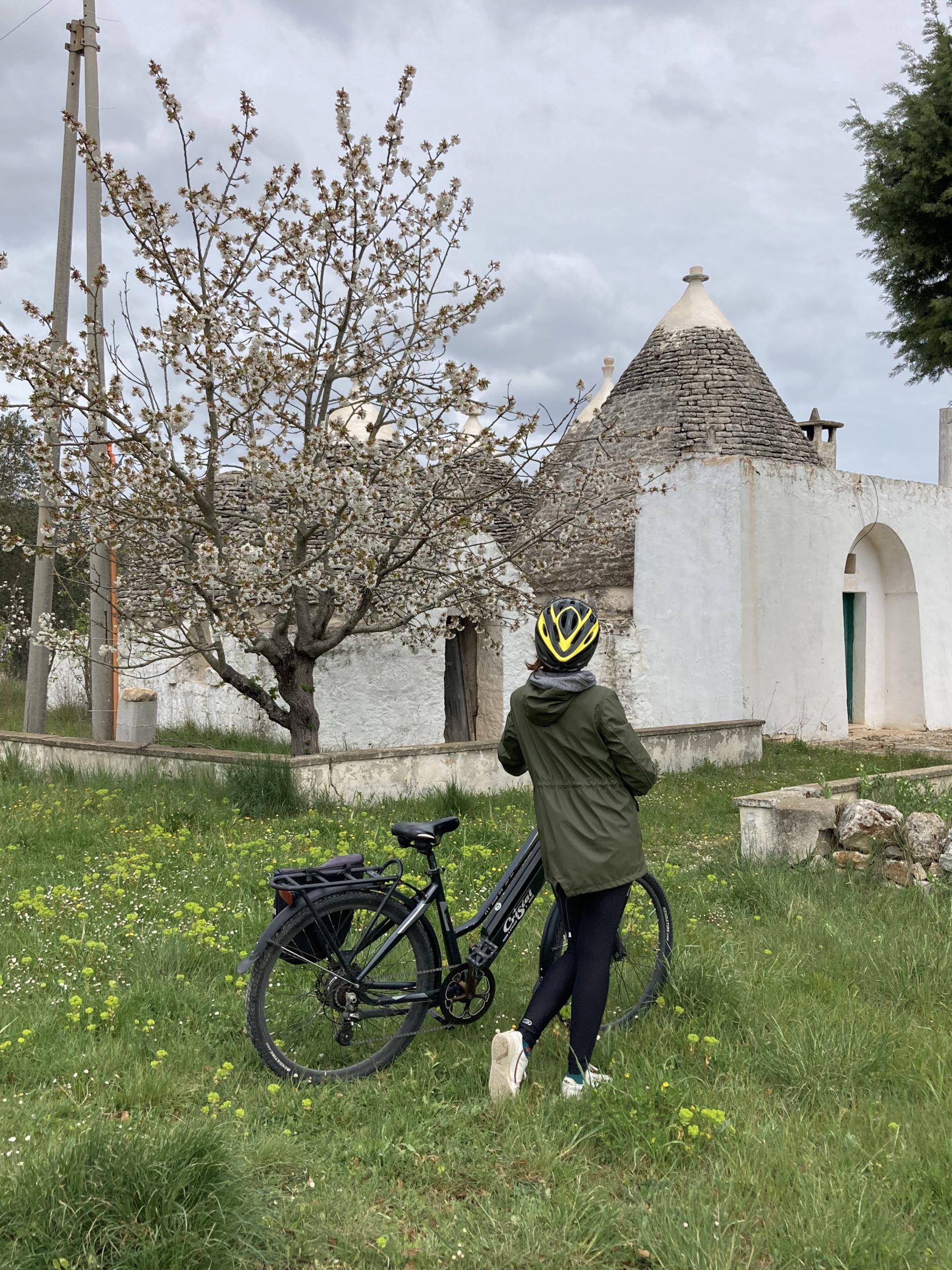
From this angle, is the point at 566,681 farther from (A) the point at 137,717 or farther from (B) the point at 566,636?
(A) the point at 137,717

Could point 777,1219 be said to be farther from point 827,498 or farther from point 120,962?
point 827,498

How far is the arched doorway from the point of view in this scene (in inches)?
712

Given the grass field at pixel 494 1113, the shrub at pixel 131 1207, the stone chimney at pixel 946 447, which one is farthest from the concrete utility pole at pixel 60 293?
the stone chimney at pixel 946 447

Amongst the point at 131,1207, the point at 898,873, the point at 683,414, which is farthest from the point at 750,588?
the point at 131,1207

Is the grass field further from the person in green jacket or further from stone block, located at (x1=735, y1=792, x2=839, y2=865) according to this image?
stone block, located at (x1=735, y1=792, x2=839, y2=865)

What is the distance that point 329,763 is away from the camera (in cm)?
893

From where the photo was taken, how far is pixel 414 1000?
12.7ft

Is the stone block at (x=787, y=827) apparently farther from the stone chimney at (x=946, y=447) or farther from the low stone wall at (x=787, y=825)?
the stone chimney at (x=946, y=447)

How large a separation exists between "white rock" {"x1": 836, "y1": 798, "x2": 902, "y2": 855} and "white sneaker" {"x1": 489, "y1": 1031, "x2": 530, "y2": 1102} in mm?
3513

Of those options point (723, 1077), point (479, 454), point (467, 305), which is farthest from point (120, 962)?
point (467, 305)

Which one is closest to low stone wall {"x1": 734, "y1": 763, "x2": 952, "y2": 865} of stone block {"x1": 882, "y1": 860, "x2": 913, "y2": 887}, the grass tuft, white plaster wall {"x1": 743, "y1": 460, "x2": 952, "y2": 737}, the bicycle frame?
stone block {"x1": 882, "y1": 860, "x2": 913, "y2": 887}

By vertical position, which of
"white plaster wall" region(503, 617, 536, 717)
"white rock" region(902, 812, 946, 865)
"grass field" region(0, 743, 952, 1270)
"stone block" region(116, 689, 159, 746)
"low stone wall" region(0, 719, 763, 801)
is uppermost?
"white plaster wall" region(503, 617, 536, 717)

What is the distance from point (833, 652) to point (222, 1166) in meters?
15.1

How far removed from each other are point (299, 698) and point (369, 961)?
6604mm
